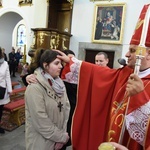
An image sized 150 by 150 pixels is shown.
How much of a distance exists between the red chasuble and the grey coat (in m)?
0.33

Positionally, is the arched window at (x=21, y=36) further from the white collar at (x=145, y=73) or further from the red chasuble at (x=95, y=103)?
the white collar at (x=145, y=73)

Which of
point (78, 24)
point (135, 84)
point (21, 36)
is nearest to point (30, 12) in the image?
point (78, 24)

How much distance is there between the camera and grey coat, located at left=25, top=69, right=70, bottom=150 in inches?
69.0

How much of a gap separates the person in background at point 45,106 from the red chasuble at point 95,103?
0.33m

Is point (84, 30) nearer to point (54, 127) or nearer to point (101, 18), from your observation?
point (101, 18)

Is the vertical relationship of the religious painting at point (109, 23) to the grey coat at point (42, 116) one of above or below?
above

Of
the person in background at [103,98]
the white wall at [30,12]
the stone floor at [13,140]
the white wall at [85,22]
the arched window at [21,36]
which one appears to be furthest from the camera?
the arched window at [21,36]

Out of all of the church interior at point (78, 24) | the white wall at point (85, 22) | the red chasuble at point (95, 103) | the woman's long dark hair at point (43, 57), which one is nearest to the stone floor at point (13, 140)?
the woman's long dark hair at point (43, 57)

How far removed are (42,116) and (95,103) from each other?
0.53 meters

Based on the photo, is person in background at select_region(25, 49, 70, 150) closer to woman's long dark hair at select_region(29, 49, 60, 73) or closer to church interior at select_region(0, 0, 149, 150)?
woman's long dark hair at select_region(29, 49, 60, 73)

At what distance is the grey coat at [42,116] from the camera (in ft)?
5.75

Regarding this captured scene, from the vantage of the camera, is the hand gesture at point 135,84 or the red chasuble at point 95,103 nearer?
the hand gesture at point 135,84

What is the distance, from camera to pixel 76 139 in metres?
1.52

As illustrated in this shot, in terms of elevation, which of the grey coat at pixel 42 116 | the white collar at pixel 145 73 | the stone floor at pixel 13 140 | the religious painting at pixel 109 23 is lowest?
the stone floor at pixel 13 140
